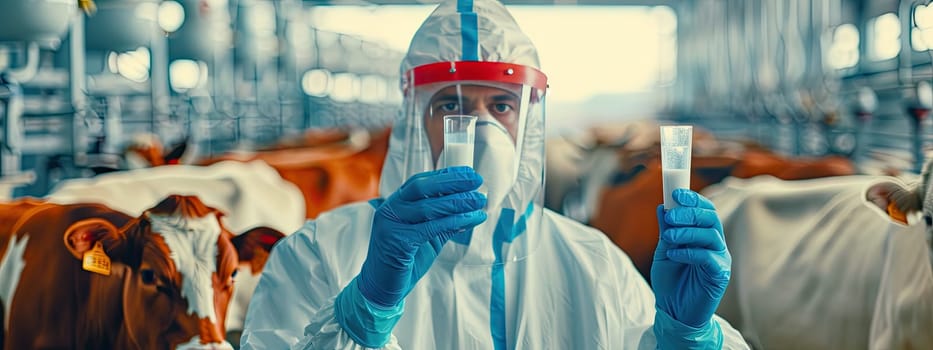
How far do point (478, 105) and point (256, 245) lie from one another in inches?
26.8

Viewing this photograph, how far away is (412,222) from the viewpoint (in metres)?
1.16

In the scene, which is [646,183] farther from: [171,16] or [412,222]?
[171,16]

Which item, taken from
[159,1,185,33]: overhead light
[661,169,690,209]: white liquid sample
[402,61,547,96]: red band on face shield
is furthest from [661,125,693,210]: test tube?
[159,1,185,33]: overhead light

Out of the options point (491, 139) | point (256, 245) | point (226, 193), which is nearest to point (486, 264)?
point (491, 139)

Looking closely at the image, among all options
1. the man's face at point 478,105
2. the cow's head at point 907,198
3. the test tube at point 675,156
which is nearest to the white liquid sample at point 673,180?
the test tube at point 675,156

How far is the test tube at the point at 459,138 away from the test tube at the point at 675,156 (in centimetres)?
25

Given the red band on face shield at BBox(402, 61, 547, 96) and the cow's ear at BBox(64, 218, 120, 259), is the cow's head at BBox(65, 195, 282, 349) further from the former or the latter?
the red band on face shield at BBox(402, 61, 547, 96)

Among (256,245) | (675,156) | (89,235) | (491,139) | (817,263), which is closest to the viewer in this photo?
(675,156)

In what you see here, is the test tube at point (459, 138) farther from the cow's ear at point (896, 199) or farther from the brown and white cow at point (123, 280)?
the cow's ear at point (896, 199)

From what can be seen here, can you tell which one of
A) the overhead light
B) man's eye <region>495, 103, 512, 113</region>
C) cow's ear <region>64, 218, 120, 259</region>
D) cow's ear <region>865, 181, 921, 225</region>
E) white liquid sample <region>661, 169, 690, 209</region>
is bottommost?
cow's ear <region>64, 218, 120, 259</region>

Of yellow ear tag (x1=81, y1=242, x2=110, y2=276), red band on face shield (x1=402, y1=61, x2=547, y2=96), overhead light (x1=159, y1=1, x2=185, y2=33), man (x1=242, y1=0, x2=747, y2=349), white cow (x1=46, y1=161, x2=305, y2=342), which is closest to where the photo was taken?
man (x1=242, y1=0, x2=747, y2=349)

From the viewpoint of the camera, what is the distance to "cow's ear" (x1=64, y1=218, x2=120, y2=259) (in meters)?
1.63

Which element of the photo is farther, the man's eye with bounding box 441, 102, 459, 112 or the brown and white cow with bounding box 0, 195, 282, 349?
the brown and white cow with bounding box 0, 195, 282, 349

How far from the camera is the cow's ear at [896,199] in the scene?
5.39 ft
